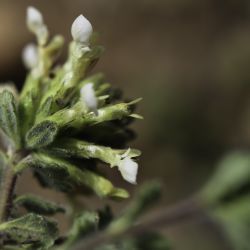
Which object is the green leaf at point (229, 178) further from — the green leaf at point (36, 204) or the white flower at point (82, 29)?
the white flower at point (82, 29)

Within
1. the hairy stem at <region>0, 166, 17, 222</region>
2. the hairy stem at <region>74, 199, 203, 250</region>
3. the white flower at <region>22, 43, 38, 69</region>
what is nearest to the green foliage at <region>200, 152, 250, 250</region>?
the hairy stem at <region>74, 199, 203, 250</region>

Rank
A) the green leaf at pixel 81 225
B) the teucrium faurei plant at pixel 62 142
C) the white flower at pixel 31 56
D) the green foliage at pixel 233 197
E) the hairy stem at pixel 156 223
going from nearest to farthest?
the teucrium faurei plant at pixel 62 142 → the green leaf at pixel 81 225 → the white flower at pixel 31 56 → the hairy stem at pixel 156 223 → the green foliage at pixel 233 197

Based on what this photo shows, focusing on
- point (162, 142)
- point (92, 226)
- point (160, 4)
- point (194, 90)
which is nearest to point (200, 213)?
point (92, 226)

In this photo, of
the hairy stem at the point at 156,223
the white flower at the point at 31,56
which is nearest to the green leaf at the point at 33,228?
the hairy stem at the point at 156,223

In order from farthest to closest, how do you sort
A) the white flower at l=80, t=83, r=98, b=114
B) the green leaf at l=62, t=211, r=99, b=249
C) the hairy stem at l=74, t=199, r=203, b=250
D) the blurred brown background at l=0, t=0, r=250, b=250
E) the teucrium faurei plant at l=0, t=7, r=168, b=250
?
1. the blurred brown background at l=0, t=0, r=250, b=250
2. the hairy stem at l=74, t=199, r=203, b=250
3. the green leaf at l=62, t=211, r=99, b=249
4. the teucrium faurei plant at l=0, t=7, r=168, b=250
5. the white flower at l=80, t=83, r=98, b=114

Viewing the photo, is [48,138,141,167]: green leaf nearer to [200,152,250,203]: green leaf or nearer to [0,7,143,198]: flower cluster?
[0,7,143,198]: flower cluster

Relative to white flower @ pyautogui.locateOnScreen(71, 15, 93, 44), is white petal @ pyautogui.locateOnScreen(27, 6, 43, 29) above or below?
above
